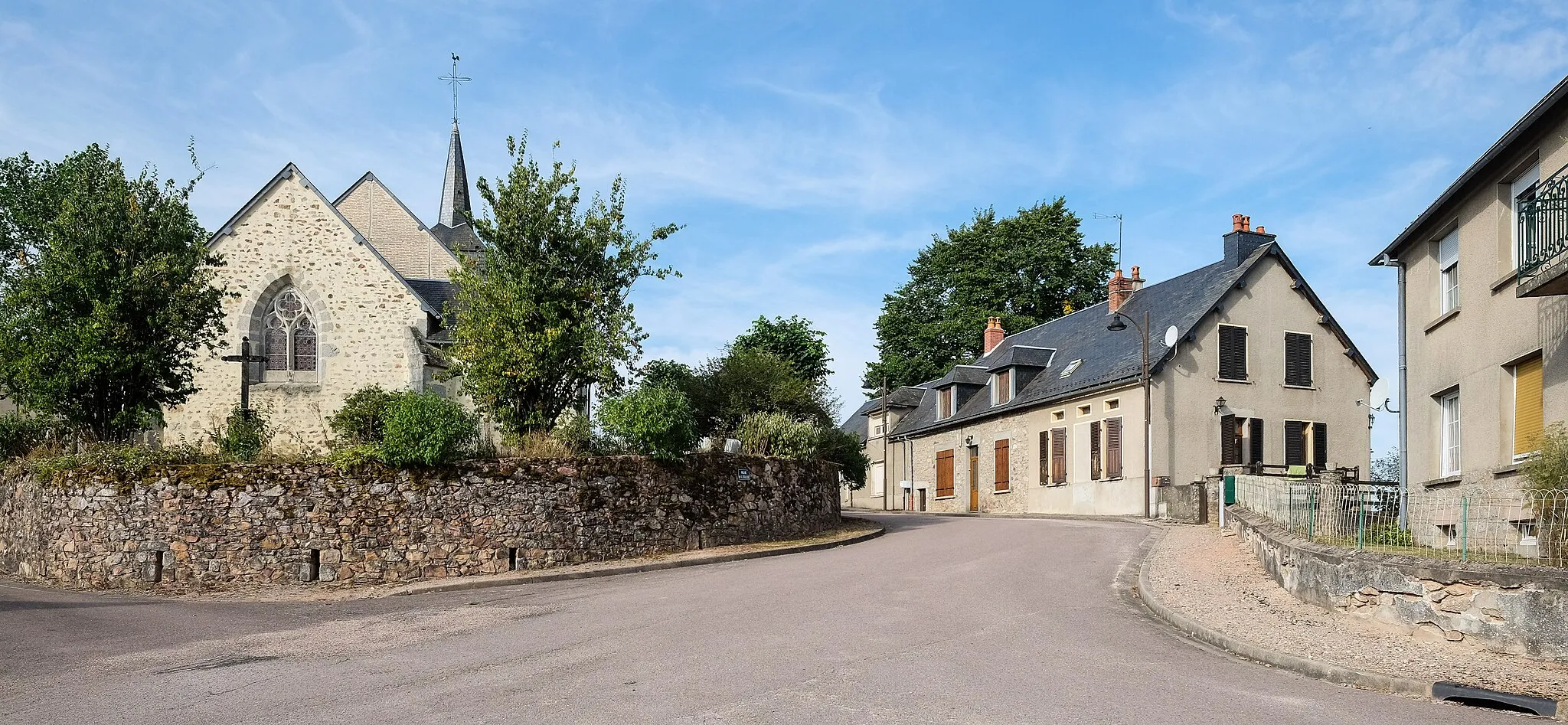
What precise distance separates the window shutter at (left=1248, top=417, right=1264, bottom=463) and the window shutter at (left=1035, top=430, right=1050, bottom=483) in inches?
215

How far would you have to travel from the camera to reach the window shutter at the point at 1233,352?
102 ft

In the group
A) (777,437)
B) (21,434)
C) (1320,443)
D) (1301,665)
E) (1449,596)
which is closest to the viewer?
(1301,665)

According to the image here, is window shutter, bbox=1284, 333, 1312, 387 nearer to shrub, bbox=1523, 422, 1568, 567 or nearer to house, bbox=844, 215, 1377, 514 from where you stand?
house, bbox=844, 215, 1377, 514

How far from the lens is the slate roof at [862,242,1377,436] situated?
1227 inches

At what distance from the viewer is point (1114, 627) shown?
11234 mm

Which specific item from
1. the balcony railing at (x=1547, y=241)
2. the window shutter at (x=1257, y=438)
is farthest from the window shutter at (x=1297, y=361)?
the balcony railing at (x=1547, y=241)

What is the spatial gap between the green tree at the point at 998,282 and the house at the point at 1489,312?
103 feet

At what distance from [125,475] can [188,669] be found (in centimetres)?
849

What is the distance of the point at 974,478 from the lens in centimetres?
3831

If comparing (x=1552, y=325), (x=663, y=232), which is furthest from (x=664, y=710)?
(x=663, y=232)

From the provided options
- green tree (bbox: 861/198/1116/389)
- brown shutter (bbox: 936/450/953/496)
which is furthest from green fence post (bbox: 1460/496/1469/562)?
green tree (bbox: 861/198/1116/389)

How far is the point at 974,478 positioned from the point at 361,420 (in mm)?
24263

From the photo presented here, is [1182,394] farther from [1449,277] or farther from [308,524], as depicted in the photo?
[308,524]

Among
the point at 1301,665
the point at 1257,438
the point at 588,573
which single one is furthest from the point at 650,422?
the point at 1257,438
